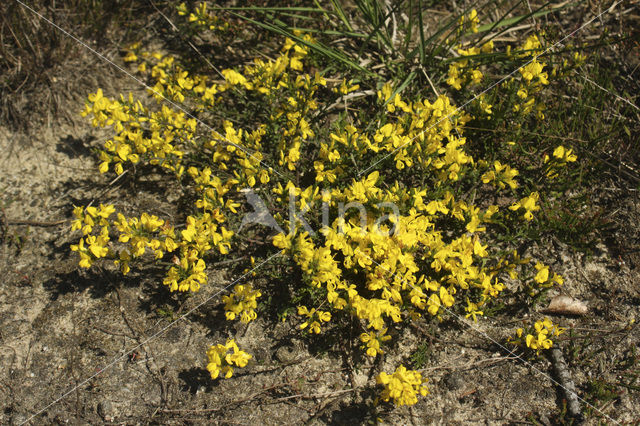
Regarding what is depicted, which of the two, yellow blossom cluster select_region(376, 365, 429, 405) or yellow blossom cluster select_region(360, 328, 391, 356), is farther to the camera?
yellow blossom cluster select_region(360, 328, 391, 356)

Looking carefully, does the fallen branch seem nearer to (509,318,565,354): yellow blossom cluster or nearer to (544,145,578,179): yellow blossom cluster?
(509,318,565,354): yellow blossom cluster

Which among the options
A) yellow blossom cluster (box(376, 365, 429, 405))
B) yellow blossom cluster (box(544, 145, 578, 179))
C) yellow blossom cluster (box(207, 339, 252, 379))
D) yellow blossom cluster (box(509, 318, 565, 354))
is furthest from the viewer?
yellow blossom cluster (box(544, 145, 578, 179))

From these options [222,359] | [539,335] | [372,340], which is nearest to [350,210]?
[372,340]

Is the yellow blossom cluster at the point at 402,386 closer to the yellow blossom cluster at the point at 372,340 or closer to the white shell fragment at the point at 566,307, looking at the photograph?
the yellow blossom cluster at the point at 372,340

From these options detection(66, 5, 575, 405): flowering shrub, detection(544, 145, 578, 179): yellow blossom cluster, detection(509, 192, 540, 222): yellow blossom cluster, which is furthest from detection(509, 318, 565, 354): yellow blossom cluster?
detection(544, 145, 578, 179): yellow blossom cluster

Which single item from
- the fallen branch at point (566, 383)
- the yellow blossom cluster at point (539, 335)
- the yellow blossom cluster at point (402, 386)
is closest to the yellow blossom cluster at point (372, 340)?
the yellow blossom cluster at point (402, 386)
